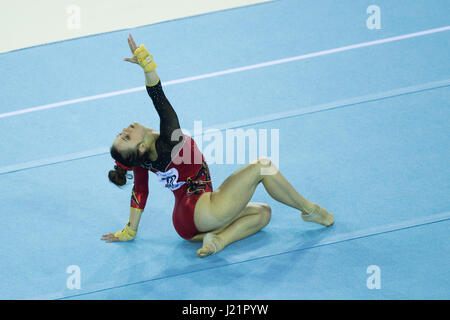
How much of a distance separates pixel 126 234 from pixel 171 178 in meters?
→ 0.58

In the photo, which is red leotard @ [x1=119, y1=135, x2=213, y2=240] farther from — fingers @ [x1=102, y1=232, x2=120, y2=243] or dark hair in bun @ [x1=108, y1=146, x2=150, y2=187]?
fingers @ [x1=102, y1=232, x2=120, y2=243]

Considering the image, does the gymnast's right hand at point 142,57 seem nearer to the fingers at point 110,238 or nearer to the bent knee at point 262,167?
the bent knee at point 262,167

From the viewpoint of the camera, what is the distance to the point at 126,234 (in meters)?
4.06

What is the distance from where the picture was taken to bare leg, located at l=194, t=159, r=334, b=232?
3.71 meters

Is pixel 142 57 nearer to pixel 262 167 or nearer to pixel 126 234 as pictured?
pixel 262 167

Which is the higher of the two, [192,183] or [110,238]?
[192,183]

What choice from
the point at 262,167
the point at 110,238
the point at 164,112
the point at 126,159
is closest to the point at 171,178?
the point at 126,159

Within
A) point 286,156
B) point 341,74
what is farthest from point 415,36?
point 286,156

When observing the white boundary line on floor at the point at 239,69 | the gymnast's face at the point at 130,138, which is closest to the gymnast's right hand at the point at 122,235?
the gymnast's face at the point at 130,138

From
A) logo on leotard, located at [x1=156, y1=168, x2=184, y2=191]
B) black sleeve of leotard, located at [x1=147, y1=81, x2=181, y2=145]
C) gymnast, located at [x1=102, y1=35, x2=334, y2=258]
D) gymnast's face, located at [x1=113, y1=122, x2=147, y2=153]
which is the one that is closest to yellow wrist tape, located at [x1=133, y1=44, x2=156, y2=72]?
gymnast, located at [x1=102, y1=35, x2=334, y2=258]

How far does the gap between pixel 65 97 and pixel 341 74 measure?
2443 mm

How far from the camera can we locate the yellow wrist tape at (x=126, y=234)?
4043 millimetres

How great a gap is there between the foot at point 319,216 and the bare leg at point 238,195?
0.11 meters

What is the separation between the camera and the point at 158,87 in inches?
139
